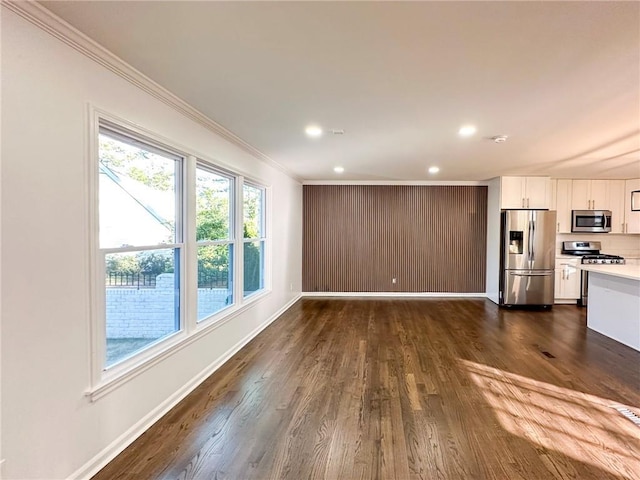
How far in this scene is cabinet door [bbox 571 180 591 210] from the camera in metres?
6.82

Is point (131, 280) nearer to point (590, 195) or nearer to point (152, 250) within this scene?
point (152, 250)

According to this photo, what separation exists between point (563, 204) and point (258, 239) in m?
5.89

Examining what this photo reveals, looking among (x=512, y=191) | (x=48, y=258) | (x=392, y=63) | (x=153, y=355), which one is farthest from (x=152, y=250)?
(x=512, y=191)

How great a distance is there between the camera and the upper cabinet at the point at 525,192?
21.4 ft

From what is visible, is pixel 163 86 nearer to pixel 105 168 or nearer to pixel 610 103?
pixel 105 168

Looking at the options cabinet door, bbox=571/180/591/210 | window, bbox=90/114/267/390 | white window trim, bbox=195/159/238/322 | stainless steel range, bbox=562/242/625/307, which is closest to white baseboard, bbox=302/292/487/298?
stainless steel range, bbox=562/242/625/307

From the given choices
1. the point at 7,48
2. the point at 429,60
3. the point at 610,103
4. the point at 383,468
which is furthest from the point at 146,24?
the point at 610,103

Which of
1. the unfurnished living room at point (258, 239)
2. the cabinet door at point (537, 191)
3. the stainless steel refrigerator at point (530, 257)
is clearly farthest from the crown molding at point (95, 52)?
the cabinet door at point (537, 191)

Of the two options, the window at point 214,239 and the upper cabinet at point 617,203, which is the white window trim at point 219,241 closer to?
the window at point 214,239

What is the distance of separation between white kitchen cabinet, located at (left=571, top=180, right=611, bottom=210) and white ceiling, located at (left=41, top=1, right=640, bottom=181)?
334cm

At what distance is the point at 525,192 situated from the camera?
655 centimetres

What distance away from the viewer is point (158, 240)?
2795mm

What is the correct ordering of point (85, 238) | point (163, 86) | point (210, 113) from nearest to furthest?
point (85, 238)
point (163, 86)
point (210, 113)

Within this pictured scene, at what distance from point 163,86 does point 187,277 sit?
1528mm
